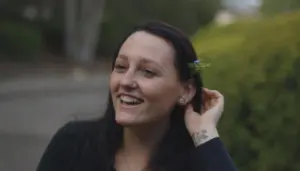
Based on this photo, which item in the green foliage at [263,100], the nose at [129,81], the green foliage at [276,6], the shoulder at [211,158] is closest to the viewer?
the nose at [129,81]

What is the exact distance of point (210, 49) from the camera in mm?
5840

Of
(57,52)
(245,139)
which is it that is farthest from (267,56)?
(57,52)

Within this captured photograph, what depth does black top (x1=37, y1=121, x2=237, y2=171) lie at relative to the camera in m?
2.75

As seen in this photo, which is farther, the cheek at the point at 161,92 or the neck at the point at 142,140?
the neck at the point at 142,140

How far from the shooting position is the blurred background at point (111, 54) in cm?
501

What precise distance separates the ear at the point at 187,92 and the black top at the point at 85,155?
6.3 inches

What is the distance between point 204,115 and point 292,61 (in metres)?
2.25

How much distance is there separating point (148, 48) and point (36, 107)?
576 inches

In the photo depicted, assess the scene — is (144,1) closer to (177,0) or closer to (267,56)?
(177,0)

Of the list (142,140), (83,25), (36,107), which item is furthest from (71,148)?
(83,25)

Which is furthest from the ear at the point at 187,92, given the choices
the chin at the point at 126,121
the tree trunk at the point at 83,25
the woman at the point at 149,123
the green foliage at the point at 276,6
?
the tree trunk at the point at 83,25

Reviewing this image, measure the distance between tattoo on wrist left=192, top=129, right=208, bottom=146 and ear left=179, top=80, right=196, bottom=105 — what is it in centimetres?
11

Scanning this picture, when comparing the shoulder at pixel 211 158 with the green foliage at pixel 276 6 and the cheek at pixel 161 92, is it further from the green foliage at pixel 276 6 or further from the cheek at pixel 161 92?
the green foliage at pixel 276 6

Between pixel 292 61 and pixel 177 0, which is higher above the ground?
pixel 292 61
